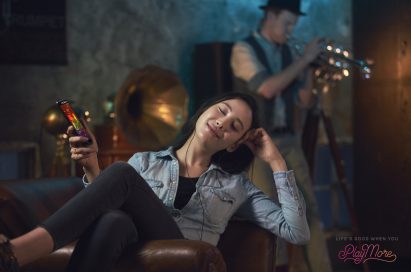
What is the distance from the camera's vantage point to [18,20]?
4184 millimetres

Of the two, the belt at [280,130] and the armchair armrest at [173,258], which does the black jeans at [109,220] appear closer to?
the armchair armrest at [173,258]

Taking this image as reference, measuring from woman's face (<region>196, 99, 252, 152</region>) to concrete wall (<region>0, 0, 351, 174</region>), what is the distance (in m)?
1.78

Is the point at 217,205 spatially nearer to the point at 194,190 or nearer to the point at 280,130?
the point at 194,190

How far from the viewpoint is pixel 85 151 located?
251 centimetres

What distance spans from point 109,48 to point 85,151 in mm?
2082

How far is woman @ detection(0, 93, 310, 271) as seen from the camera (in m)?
2.26

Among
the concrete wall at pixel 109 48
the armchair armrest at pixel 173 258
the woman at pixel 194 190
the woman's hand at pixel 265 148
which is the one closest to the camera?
the armchair armrest at pixel 173 258

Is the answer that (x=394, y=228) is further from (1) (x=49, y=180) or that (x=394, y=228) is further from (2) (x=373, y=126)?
(1) (x=49, y=180)

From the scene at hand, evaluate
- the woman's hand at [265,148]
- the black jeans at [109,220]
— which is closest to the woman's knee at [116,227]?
the black jeans at [109,220]

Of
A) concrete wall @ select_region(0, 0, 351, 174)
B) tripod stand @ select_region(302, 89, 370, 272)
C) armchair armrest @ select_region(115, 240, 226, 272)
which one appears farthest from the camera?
concrete wall @ select_region(0, 0, 351, 174)

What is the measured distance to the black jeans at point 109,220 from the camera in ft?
7.04

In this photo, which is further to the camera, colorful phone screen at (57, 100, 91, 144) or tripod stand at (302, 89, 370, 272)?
tripod stand at (302, 89, 370, 272)

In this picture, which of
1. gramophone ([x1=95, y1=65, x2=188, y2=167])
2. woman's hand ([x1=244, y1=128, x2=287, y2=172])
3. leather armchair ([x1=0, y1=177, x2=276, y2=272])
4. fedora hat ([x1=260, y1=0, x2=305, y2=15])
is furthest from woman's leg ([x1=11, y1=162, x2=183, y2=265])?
fedora hat ([x1=260, y1=0, x2=305, y2=15])

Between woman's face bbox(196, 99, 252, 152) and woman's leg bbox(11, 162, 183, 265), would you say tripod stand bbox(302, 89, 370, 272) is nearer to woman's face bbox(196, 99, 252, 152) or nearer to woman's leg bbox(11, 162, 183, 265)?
woman's face bbox(196, 99, 252, 152)
